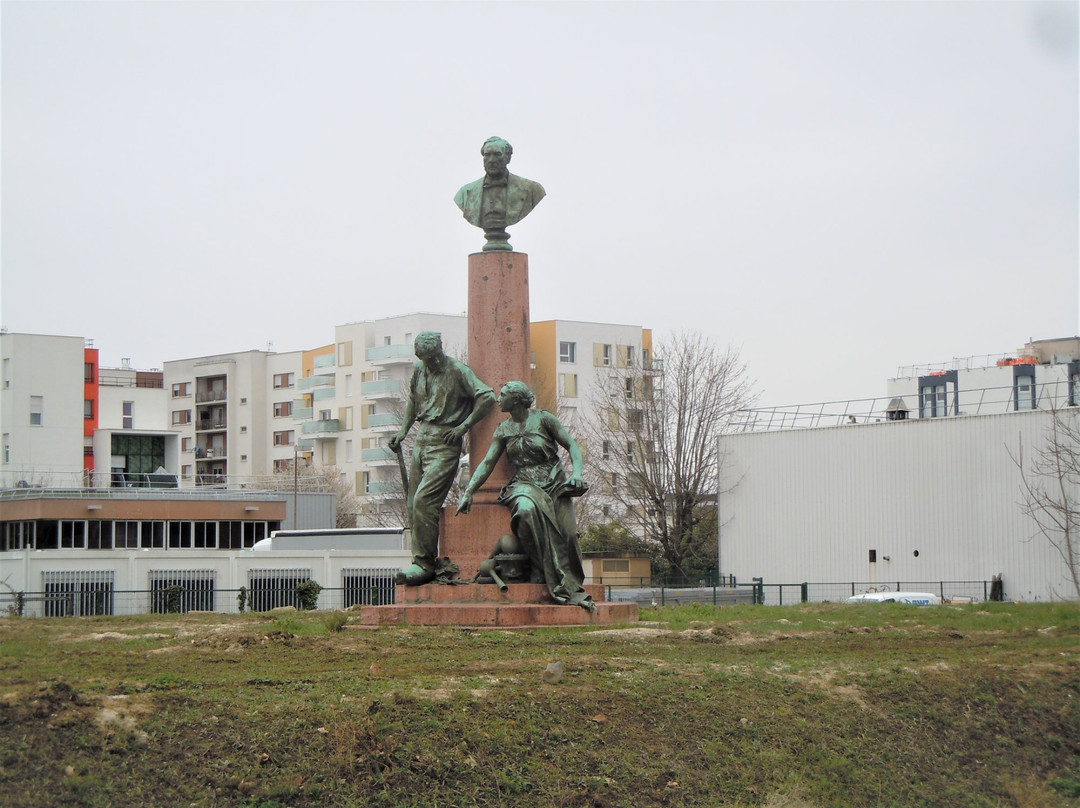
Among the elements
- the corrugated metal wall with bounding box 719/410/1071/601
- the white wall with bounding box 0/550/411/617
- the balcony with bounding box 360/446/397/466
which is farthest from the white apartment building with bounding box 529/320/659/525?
the white wall with bounding box 0/550/411/617

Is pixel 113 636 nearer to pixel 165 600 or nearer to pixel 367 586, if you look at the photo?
pixel 165 600

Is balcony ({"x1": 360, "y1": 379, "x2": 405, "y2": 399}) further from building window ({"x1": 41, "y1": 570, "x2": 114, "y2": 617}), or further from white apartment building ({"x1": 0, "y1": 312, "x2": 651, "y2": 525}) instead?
building window ({"x1": 41, "y1": 570, "x2": 114, "y2": 617})

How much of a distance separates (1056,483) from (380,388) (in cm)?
5407

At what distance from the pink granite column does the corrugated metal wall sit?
22887mm

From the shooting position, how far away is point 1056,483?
3794cm

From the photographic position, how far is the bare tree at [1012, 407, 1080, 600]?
36.9 metres

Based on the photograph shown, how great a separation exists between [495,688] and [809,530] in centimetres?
3425

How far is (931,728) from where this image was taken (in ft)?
38.8

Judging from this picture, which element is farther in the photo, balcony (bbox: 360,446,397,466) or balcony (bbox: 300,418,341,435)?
balcony (bbox: 300,418,341,435)

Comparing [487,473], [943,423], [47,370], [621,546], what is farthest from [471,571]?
[47,370]

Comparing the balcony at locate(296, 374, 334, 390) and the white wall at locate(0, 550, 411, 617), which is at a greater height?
the balcony at locate(296, 374, 334, 390)

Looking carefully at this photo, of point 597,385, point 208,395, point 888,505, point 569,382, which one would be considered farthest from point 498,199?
point 208,395

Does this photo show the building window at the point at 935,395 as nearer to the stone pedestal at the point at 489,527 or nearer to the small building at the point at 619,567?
the small building at the point at 619,567

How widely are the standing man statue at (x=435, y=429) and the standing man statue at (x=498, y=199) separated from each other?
184cm
